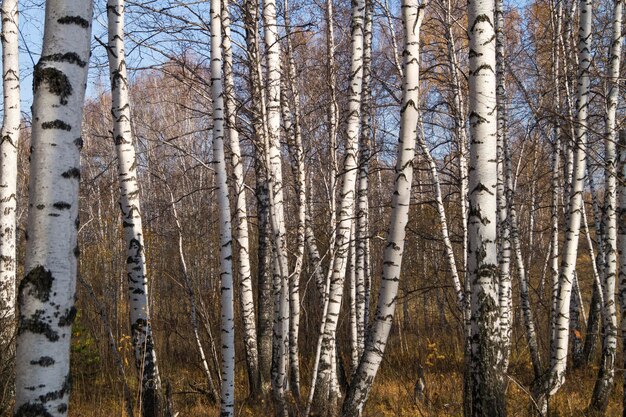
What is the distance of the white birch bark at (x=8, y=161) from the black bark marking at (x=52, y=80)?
439cm

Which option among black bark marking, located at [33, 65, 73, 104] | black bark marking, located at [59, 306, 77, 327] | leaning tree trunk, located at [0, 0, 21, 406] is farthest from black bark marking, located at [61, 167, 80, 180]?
leaning tree trunk, located at [0, 0, 21, 406]

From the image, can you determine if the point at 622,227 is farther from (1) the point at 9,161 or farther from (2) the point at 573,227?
(1) the point at 9,161

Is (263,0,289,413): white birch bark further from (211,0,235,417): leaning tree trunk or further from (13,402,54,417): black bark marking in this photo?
(13,402,54,417): black bark marking

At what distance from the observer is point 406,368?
11.7m

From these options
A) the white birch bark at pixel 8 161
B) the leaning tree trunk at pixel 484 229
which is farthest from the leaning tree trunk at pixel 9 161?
the leaning tree trunk at pixel 484 229

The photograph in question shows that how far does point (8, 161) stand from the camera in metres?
6.49

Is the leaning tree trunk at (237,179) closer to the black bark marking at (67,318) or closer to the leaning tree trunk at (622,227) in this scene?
the black bark marking at (67,318)

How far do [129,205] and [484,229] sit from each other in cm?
325

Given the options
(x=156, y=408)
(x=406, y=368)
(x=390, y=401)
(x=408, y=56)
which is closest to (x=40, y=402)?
(x=156, y=408)

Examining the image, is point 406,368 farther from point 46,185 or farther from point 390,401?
point 46,185

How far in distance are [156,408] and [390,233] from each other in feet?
9.30

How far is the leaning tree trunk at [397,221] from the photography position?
4707 millimetres

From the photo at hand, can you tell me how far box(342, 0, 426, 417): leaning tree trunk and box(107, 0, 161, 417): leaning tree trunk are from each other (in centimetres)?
199

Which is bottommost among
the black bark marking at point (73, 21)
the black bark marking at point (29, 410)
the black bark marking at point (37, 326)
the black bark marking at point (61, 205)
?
the black bark marking at point (29, 410)
